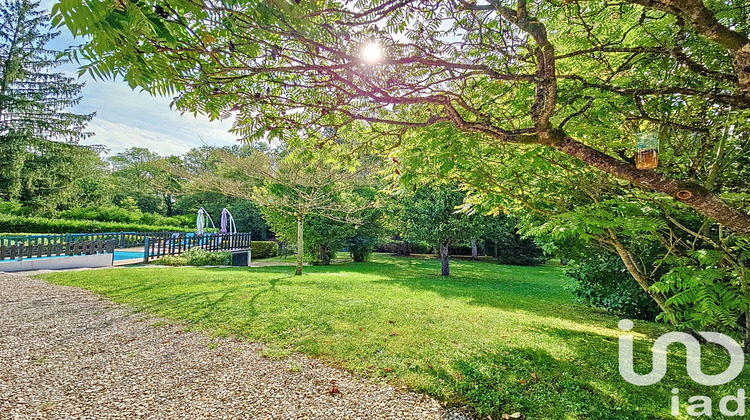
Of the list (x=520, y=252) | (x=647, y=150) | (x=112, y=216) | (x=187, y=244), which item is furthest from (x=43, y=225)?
(x=520, y=252)

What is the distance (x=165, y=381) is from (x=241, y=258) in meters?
15.2

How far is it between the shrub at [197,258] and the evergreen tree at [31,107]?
9988 mm

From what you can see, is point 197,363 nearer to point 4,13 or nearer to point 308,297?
point 308,297

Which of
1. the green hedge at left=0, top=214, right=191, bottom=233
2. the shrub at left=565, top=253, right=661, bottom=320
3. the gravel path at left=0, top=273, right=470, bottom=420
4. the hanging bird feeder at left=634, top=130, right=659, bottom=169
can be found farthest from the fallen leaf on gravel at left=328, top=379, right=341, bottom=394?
the green hedge at left=0, top=214, right=191, bottom=233

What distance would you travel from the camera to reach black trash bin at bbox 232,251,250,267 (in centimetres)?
1673

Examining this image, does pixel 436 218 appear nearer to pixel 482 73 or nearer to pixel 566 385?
pixel 566 385

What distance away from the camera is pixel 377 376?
3102mm

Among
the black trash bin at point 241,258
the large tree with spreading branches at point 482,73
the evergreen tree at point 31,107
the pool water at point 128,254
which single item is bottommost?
the black trash bin at point 241,258

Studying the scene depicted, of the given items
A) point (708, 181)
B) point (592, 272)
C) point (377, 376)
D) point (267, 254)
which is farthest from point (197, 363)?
point (267, 254)

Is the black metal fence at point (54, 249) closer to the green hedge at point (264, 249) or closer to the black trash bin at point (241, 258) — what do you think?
the black trash bin at point (241, 258)

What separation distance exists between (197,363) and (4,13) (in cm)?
2400

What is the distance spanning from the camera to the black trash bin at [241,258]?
659 inches

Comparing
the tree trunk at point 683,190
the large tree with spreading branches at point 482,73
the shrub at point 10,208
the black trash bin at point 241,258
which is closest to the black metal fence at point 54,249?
the black trash bin at point 241,258

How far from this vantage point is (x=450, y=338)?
4.26 m
